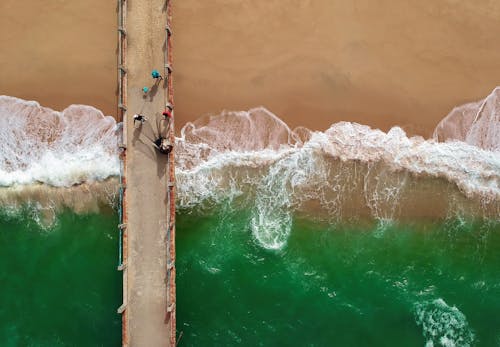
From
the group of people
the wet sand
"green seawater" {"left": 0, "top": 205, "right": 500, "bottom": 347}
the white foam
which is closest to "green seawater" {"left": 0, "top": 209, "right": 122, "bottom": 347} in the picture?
"green seawater" {"left": 0, "top": 205, "right": 500, "bottom": 347}

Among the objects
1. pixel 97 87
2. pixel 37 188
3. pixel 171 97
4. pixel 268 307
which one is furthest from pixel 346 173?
pixel 37 188

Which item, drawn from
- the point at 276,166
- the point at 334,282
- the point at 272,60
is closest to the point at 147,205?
the point at 276,166

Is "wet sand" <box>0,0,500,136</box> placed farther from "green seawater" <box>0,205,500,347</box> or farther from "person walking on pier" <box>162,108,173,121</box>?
"green seawater" <box>0,205,500,347</box>

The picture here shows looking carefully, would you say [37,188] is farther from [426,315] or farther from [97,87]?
[426,315]

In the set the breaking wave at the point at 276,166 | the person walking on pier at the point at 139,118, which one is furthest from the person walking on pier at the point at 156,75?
the breaking wave at the point at 276,166

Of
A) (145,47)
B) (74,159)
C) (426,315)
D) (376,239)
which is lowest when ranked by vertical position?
(426,315)
